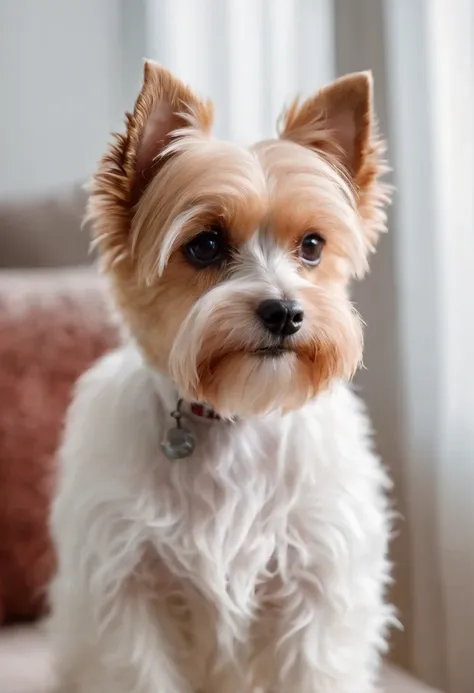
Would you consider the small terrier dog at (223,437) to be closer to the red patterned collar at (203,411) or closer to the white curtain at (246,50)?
the red patterned collar at (203,411)

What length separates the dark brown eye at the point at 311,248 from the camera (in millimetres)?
1220

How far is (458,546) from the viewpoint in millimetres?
1544

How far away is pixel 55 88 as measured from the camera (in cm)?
232

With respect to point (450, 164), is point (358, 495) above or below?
below

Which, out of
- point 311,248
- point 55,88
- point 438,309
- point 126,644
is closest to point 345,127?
point 311,248

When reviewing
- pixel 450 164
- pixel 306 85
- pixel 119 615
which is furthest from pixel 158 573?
pixel 306 85

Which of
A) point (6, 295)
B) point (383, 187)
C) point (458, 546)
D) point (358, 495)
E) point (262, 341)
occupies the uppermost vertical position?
point (383, 187)

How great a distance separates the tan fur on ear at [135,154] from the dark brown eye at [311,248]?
21cm

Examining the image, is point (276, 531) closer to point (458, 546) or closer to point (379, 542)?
point (379, 542)

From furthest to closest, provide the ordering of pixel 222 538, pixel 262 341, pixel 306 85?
pixel 306 85 < pixel 222 538 < pixel 262 341

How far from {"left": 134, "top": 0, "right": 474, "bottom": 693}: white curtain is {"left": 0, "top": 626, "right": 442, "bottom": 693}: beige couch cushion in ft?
0.61

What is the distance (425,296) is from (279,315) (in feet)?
2.05

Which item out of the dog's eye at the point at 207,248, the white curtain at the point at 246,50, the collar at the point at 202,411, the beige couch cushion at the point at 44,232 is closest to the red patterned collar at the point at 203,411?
the collar at the point at 202,411

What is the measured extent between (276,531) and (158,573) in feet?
0.55
